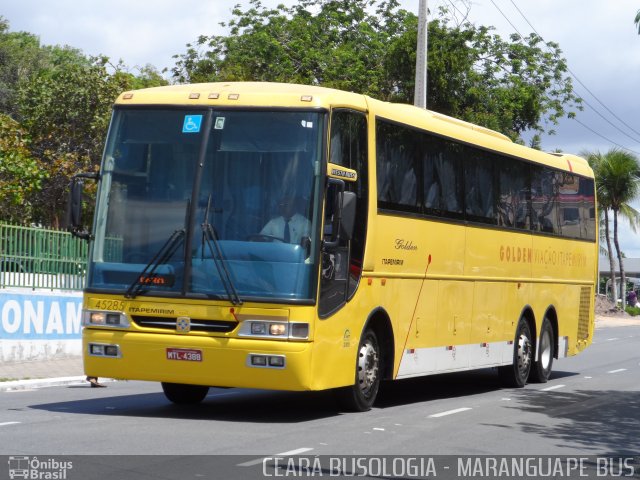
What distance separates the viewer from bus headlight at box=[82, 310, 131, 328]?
12281mm

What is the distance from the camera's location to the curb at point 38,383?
16.4 metres

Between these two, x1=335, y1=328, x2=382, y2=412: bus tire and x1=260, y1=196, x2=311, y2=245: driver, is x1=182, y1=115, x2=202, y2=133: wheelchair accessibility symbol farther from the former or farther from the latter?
x1=335, y1=328, x2=382, y2=412: bus tire

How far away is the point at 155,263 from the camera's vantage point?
1219cm

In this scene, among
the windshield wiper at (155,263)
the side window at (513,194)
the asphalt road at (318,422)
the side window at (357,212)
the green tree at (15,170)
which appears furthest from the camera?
the green tree at (15,170)

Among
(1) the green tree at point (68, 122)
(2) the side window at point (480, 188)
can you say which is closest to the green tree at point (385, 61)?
(1) the green tree at point (68, 122)

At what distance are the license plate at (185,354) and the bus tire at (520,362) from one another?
779cm

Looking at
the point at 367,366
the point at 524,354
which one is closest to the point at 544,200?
the point at 524,354

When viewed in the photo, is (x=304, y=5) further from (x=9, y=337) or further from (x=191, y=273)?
(x=191, y=273)

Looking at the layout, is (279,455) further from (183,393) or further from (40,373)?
(40,373)

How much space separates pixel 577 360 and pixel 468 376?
6581mm

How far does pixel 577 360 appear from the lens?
26594mm

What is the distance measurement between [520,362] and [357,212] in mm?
6814

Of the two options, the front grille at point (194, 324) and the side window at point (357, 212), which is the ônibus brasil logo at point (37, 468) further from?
the side window at point (357, 212)

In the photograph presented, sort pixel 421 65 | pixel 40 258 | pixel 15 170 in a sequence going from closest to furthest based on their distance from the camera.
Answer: pixel 40 258 < pixel 421 65 < pixel 15 170
